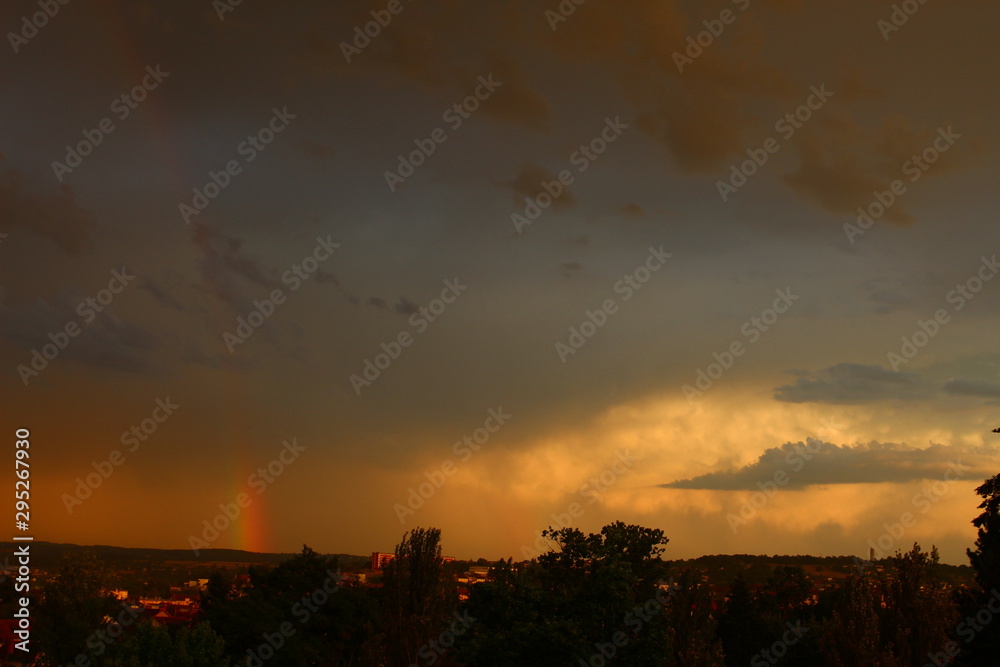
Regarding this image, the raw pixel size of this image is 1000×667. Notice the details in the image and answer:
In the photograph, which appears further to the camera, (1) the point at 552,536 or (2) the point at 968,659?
(1) the point at 552,536

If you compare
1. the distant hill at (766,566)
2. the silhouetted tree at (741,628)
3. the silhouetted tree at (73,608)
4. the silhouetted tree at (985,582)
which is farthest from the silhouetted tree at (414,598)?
the distant hill at (766,566)

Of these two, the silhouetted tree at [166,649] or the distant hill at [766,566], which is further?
the distant hill at [766,566]

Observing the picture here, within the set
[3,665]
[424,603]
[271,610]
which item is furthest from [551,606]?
[3,665]

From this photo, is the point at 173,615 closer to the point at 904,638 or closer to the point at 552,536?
the point at 552,536

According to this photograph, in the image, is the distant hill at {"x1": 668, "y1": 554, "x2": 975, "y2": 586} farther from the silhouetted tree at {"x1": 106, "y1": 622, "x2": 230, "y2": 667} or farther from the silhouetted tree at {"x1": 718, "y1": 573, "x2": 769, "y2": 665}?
the silhouetted tree at {"x1": 106, "y1": 622, "x2": 230, "y2": 667}

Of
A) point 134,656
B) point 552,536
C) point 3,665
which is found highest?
point 552,536

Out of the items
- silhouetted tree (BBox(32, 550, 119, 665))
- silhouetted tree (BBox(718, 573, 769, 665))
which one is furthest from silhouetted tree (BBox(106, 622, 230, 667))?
silhouetted tree (BBox(718, 573, 769, 665))

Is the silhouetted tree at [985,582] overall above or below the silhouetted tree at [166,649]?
above

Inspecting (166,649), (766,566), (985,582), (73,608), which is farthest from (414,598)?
(766,566)

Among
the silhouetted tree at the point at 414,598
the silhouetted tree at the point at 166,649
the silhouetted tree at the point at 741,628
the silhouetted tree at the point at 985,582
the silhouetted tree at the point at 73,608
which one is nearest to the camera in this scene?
the silhouetted tree at the point at 985,582

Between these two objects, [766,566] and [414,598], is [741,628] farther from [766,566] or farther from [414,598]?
[766,566]

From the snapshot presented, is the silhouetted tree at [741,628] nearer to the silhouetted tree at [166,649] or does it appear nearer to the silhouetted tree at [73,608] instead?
the silhouetted tree at [166,649]

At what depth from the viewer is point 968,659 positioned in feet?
101

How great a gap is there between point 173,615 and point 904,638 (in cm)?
6805
